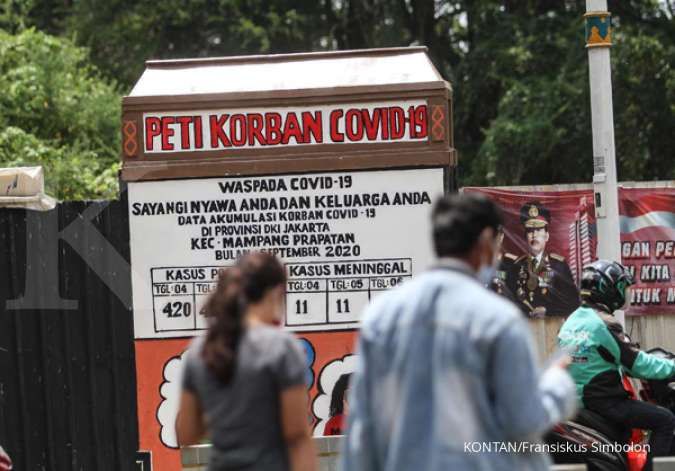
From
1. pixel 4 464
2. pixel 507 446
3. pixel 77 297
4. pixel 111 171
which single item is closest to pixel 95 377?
pixel 77 297

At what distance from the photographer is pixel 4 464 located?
565cm

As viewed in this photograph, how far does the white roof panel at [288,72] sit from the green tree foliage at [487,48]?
329 inches

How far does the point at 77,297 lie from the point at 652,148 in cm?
1279

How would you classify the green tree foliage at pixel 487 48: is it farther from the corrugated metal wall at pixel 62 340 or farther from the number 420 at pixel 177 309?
the number 420 at pixel 177 309

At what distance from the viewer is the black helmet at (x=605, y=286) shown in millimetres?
6797

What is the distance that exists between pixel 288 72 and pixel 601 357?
3.05m

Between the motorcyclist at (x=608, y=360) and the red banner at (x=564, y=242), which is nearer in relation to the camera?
the motorcyclist at (x=608, y=360)

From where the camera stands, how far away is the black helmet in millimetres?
6797

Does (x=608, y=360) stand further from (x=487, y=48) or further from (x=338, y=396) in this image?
(x=487, y=48)

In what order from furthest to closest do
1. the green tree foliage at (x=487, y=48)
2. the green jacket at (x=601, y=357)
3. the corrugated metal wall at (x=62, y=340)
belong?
the green tree foliage at (x=487, y=48), the corrugated metal wall at (x=62, y=340), the green jacket at (x=601, y=357)

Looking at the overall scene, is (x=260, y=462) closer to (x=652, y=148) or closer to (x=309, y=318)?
(x=309, y=318)

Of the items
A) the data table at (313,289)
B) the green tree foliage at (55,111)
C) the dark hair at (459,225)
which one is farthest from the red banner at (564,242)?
the dark hair at (459,225)

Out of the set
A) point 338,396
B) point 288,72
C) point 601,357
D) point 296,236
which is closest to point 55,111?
point 288,72

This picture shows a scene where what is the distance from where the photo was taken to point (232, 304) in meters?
4.14
